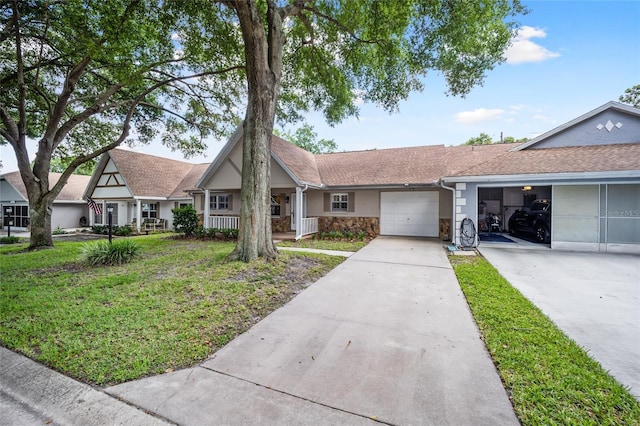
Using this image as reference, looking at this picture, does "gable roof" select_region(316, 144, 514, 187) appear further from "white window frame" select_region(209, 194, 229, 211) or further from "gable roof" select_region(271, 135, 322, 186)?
"white window frame" select_region(209, 194, 229, 211)

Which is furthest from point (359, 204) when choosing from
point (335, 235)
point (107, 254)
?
point (107, 254)

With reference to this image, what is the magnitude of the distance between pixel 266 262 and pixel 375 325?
162 inches

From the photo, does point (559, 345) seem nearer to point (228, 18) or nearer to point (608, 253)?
point (608, 253)

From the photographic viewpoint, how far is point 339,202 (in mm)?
14922

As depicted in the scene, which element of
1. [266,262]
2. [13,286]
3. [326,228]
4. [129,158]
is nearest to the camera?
[13,286]

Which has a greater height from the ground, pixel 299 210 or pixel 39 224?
pixel 299 210

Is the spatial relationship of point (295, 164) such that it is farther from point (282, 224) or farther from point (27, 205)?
point (27, 205)

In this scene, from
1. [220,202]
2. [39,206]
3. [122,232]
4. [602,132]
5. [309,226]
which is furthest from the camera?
[122,232]

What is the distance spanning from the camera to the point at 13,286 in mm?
5781

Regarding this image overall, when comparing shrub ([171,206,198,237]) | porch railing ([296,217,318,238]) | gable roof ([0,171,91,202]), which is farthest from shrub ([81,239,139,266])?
gable roof ([0,171,91,202])

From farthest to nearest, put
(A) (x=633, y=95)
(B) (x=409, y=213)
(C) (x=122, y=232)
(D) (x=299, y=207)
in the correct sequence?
(A) (x=633, y=95) < (C) (x=122, y=232) < (B) (x=409, y=213) < (D) (x=299, y=207)

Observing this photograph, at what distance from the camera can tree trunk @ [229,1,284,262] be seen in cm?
749

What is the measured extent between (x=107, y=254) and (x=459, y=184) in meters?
12.2

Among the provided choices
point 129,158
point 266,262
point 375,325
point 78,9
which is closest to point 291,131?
point 129,158
